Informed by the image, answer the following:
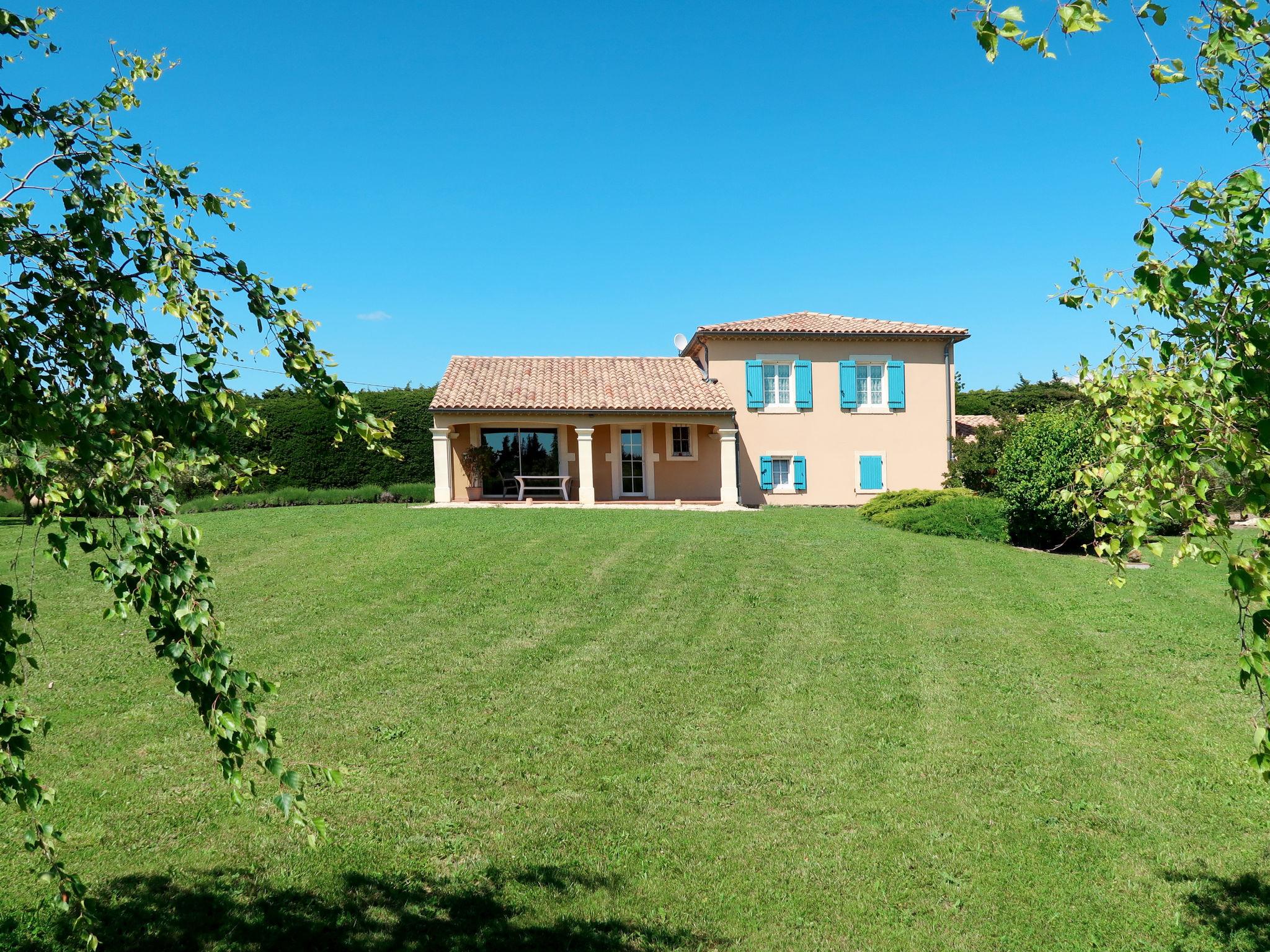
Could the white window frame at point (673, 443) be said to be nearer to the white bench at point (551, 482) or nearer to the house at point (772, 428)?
the house at point (772, 428)

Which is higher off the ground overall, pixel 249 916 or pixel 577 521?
pixel 577 521

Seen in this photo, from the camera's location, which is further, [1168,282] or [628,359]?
[628,359]

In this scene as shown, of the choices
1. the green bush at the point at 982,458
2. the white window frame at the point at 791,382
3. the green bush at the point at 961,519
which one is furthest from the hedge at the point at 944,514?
the white window frame at the point at 791,382

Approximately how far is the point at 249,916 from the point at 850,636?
281 inches

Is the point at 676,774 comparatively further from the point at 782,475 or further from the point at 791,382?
the point at 791,382

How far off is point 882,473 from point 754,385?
4.36 m

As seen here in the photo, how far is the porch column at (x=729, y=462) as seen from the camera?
2266 centimetres

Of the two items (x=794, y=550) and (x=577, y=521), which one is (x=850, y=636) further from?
(x=577, y=521)

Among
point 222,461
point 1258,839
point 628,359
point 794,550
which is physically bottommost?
point 1258,839

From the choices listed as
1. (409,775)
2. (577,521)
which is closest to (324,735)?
(409,775)

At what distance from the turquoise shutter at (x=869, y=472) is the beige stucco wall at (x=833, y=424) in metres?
0.16

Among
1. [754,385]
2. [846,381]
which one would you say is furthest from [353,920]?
[846,381]

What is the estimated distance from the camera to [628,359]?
26047 mm

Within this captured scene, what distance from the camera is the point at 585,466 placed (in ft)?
74.0
